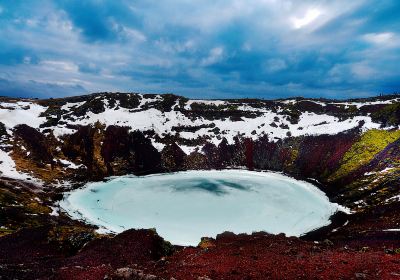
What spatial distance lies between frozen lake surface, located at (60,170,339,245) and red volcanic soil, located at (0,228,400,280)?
19103 millimetres

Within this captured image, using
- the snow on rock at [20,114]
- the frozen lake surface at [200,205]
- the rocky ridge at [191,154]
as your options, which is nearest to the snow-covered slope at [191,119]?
the snow on rock at [20,114]

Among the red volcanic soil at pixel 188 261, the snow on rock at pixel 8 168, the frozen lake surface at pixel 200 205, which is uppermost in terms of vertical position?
the red volcanic soil at pixel 188 261

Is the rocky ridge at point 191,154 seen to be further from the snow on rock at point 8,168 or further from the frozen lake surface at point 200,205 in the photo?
the frozen lake surface at point 200,205

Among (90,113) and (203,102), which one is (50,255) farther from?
(203,102)

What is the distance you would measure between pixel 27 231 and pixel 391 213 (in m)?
51.9

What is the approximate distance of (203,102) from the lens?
143375 mm

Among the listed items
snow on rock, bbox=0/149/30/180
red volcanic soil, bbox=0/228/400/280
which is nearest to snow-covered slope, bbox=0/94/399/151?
snow on rock, bbox=0/149/30/180

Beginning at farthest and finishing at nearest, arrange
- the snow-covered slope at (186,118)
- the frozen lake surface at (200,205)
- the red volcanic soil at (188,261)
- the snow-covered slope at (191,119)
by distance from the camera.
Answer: the snow-covered slope at (191,119), the snow-covered slope at (186,118), the frozen lake surface at (200,205), the red volcanic soil at (188,261)

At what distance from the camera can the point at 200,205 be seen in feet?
225

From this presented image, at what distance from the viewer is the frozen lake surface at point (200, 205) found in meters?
57.0

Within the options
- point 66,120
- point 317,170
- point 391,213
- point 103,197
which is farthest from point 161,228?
point 66,120

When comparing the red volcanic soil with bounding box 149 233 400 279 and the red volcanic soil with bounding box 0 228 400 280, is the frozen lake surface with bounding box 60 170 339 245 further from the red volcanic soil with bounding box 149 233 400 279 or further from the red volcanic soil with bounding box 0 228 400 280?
the red volcanic soil with bounding box 149 233 400 279

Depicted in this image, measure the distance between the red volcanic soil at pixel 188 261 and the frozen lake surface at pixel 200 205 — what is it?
1910 cm

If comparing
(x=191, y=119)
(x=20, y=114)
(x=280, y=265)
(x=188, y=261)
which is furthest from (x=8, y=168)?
(x=280, y=265)
